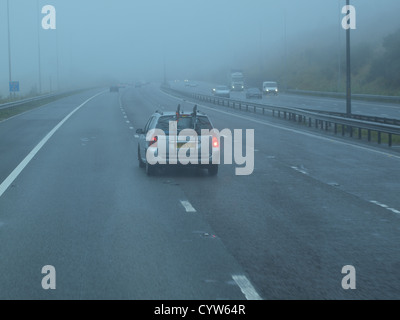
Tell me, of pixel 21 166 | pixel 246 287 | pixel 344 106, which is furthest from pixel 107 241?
pixel 344 106

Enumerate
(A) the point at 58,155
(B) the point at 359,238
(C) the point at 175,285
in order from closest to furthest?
(C) the point at 175,285 < (B) the point at 359,238 < (A) the point at 58,155

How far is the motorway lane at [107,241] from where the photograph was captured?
7.67 m

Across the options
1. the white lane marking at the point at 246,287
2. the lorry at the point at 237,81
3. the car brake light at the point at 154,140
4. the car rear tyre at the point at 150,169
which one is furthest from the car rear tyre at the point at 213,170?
the lorry at the point at 237,81

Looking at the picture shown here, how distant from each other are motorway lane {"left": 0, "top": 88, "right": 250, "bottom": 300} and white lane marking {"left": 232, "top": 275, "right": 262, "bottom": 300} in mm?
69

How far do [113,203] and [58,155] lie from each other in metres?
9.32

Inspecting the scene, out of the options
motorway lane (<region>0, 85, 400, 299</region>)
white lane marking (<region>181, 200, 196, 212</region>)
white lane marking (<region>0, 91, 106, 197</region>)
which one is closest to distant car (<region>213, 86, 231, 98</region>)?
white lane marking (<region>0, 91, 106, 197</region>)

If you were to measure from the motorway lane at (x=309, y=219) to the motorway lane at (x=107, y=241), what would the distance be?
453 millimetres

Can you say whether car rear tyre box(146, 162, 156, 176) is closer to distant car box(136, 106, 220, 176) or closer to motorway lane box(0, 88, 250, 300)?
distant car box(136, 106, 220, 176)

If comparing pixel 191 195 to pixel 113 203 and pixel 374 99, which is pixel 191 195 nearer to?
pixel 113 203

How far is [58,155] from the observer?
2216cm

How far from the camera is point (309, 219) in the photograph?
1177 centimetres

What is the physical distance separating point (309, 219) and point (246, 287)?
4276mm

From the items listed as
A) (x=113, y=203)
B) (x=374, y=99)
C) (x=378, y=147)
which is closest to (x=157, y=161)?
(x=113, y=203)

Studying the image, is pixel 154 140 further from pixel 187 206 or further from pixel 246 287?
pixel 246 287
